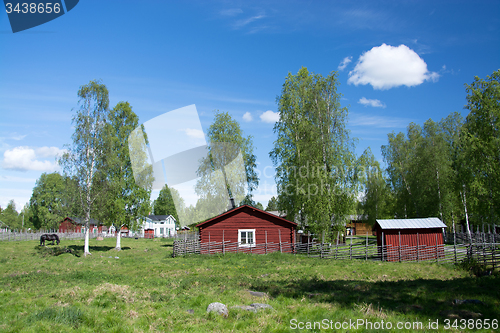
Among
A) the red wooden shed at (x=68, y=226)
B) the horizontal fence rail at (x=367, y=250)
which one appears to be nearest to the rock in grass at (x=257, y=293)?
the horizontal fence rail at (x=367, y=250)

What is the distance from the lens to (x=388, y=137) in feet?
151

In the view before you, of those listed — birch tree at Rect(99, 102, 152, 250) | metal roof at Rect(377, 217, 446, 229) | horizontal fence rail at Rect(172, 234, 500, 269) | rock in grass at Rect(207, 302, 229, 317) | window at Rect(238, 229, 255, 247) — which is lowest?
horizontal fence rail at Rect(172, 234, 500, 269)

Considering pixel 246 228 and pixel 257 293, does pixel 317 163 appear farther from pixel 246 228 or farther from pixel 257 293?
pixel 257 293

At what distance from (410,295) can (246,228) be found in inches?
663

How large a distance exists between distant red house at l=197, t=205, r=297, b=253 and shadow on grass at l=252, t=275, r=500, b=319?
1235 centimetres

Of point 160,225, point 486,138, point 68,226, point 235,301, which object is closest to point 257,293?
point 235,301

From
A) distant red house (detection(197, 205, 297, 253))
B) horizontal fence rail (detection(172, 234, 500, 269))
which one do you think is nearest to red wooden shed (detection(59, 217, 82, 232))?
distant red house (detection(197, 205, 297, 253))

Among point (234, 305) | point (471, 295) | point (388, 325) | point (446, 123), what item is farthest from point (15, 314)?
point (446, 123)

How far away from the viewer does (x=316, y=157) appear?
26.4 m

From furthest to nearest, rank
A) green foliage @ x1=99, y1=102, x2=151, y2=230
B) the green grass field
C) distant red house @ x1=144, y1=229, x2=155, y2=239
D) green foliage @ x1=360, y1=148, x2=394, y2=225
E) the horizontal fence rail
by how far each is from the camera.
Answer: distant red house @ x1=144, y1=229, x2=155, y2=239
green foliage @ x1=360, y1=148, x2=394, y2=225
green foliage @ x1=99, y1=102, x2=151, y2=230
the horizontal fence rail
the green grass field

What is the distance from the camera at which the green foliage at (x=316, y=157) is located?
83.7 feet

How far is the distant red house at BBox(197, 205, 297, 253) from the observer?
25938 mm

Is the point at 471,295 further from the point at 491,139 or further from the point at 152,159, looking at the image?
the point at 152,159

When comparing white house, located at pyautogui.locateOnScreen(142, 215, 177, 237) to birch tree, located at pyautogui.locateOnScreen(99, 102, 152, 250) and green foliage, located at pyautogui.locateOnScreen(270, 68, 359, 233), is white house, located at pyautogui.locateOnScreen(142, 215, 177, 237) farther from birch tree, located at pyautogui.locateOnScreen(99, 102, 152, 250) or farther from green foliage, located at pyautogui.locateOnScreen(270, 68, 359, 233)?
green foliage, located at pyautogui.locateOnScreen(270, 68, 359, 233)
